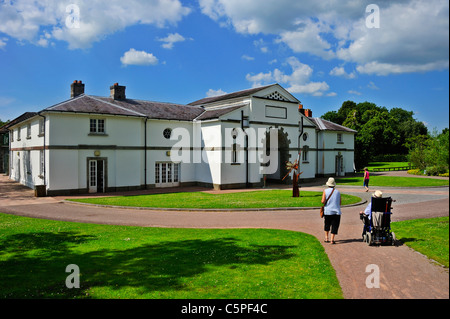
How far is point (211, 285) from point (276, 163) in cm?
2787

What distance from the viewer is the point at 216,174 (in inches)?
1116

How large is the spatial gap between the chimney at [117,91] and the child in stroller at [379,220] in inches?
1009

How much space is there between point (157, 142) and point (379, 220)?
21891 mm

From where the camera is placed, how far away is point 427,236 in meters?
10.9

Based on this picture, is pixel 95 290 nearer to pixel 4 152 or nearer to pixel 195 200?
pixel 195 200

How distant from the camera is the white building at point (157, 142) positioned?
956 inches

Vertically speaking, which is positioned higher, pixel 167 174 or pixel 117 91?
pixel 117 91

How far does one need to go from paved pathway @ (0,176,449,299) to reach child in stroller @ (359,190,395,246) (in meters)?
0.32

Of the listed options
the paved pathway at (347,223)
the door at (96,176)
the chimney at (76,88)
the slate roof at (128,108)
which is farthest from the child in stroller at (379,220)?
the chimney at (76,88)

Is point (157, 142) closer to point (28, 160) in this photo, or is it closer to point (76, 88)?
point (76, 88)

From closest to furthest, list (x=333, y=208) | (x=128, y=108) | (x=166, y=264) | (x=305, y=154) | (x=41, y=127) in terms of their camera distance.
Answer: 1. (x=166, y=264)
2. (x=333, y=208)
3. (x=41, y=127)
4. (x=128, y=108)
5. (x=305, y=154)

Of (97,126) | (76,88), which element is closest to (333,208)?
(97,126)

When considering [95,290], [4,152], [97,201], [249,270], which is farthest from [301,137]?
[4,152]
